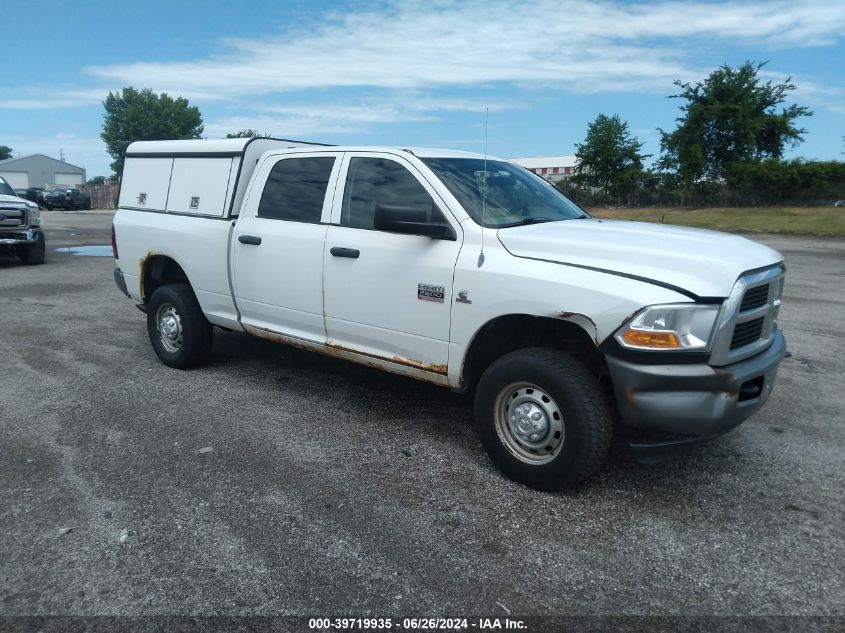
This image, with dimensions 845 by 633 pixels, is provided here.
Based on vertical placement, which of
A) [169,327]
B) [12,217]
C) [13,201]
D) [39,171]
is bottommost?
[169,327]

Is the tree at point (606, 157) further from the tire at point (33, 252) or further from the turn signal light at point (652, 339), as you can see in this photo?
the turn signal light at point (652, 339)

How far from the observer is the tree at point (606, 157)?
1492 inches

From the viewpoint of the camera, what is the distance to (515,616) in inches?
114

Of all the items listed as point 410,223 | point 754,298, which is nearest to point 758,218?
point 754,298

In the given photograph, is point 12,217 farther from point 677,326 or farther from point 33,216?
point 677,326

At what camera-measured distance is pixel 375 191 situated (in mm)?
4805

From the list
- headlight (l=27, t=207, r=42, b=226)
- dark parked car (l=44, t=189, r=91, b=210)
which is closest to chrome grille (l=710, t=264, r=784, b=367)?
headlight (l=27, t=207, r=42, b=226)

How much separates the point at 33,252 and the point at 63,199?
31.2 meters

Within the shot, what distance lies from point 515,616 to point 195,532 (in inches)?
65.6

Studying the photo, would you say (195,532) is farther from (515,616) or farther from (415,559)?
(515,616)

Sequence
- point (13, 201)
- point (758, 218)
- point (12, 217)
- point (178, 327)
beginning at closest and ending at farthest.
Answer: point (178, 327) < point (12, 217) < point (13, 201) < point (758, 218)

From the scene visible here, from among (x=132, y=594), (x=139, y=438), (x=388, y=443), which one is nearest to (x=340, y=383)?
(x=388, y=443)

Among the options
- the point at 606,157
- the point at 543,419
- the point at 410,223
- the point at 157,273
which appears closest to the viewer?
the point at 543,419

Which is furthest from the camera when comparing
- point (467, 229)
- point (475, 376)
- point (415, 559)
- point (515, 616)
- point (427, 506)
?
point (475, 376)
